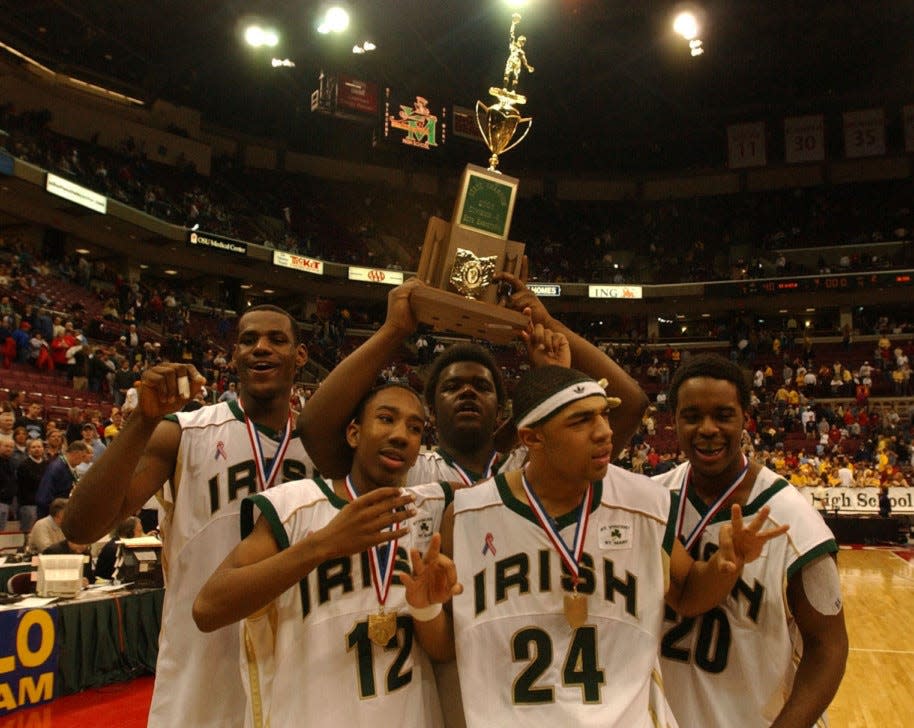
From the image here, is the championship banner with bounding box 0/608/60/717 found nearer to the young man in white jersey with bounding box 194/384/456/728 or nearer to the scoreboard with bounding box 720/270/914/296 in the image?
the young man in white jersey with bounding box 194/384/456/728

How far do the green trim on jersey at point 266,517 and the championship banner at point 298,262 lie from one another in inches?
994

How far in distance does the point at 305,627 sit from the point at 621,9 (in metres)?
22.5

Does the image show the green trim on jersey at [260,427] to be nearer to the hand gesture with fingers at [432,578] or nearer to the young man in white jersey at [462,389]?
the young man in white jersey at [462,389]

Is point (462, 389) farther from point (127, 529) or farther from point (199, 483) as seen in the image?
point (127, 529)

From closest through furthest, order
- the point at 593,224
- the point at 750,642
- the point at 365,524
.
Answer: the point at 365,524, the point at 750,642, the point at 593,224

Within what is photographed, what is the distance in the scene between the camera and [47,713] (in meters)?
5.39

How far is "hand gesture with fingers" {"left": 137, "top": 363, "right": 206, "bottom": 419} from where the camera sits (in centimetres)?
219

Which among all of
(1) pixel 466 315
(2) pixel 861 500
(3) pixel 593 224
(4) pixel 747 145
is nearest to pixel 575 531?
(1) pixel 466 315

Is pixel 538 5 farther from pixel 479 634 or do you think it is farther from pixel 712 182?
pixel 479 634

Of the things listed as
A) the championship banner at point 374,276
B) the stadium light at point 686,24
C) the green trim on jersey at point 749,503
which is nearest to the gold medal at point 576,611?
the green trim on jersey at point 749,503

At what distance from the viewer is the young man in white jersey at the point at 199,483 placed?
2.35 metres

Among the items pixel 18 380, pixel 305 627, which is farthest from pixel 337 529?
pixel 18 380

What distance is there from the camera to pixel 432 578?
1.95m

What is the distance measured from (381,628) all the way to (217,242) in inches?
956
